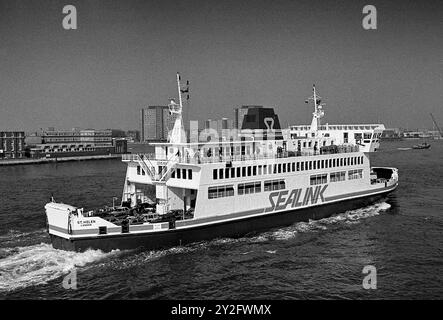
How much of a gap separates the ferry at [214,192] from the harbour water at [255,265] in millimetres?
866

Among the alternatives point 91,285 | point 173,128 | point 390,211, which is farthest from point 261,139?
point 91,285

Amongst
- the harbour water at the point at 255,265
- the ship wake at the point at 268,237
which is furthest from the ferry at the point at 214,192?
the harbour water at the point at 255,265

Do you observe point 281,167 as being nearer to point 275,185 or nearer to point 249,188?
point 275,185

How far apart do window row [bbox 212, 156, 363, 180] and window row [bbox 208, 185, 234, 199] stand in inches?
26.6

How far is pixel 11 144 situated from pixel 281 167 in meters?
97.9

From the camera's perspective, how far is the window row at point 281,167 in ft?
86.7

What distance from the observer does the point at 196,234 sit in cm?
2462

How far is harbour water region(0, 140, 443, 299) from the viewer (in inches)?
726

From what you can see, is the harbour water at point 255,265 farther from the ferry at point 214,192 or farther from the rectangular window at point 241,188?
the rectangular window at point 241,188

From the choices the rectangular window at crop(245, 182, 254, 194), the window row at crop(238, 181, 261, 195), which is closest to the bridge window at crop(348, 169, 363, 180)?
the window row at crop(238, 181, 261, 195)

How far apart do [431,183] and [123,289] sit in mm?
45032

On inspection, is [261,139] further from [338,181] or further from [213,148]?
[338,181]

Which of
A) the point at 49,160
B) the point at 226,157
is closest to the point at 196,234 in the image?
the point at 226,157

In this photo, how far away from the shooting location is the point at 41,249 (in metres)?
23.3
